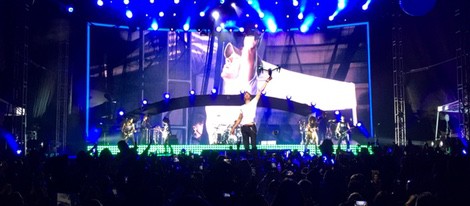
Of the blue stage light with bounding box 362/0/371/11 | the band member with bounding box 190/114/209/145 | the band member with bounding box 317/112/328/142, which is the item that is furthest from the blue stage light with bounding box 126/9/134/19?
the blue stage light with bounding box 362/0/371/11

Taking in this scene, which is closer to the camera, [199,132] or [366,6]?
[366,6]

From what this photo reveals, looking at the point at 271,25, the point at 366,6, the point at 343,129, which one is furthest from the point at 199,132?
the point at 366,6

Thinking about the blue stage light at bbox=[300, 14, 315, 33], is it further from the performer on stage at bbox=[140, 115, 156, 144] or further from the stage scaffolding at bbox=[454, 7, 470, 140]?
the performer on stage at bbox=[140, 115, 156, 144]

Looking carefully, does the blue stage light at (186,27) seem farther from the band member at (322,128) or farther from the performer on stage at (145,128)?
the band member at (322,128)

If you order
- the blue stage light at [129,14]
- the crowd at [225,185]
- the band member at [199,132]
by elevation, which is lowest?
the crowd at [225,185]

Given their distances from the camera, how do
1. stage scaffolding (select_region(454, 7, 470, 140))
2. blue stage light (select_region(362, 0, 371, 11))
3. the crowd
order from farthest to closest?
blue stage light (select_region(362, 0, 371, 11)), stage scaffolding (select_region(454, 7, 470, 140)), the crowd

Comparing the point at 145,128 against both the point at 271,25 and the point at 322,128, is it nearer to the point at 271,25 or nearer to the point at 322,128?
the point at 271,25

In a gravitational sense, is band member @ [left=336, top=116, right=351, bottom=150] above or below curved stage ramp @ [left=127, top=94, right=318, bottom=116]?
below

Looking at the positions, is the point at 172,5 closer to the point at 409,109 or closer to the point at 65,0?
the point at 65,0

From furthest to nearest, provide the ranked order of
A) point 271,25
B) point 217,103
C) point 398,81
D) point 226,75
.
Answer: point 226,75 → point 217,103 → point 271,25 → point 398,81

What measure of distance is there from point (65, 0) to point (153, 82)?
6271 millimetres

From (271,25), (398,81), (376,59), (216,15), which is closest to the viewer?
(398,81)

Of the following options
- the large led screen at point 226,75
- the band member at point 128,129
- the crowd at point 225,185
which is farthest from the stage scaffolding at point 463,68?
the band member at point 128,129

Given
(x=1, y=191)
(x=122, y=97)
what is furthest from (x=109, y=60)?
(x=1, y=191)
